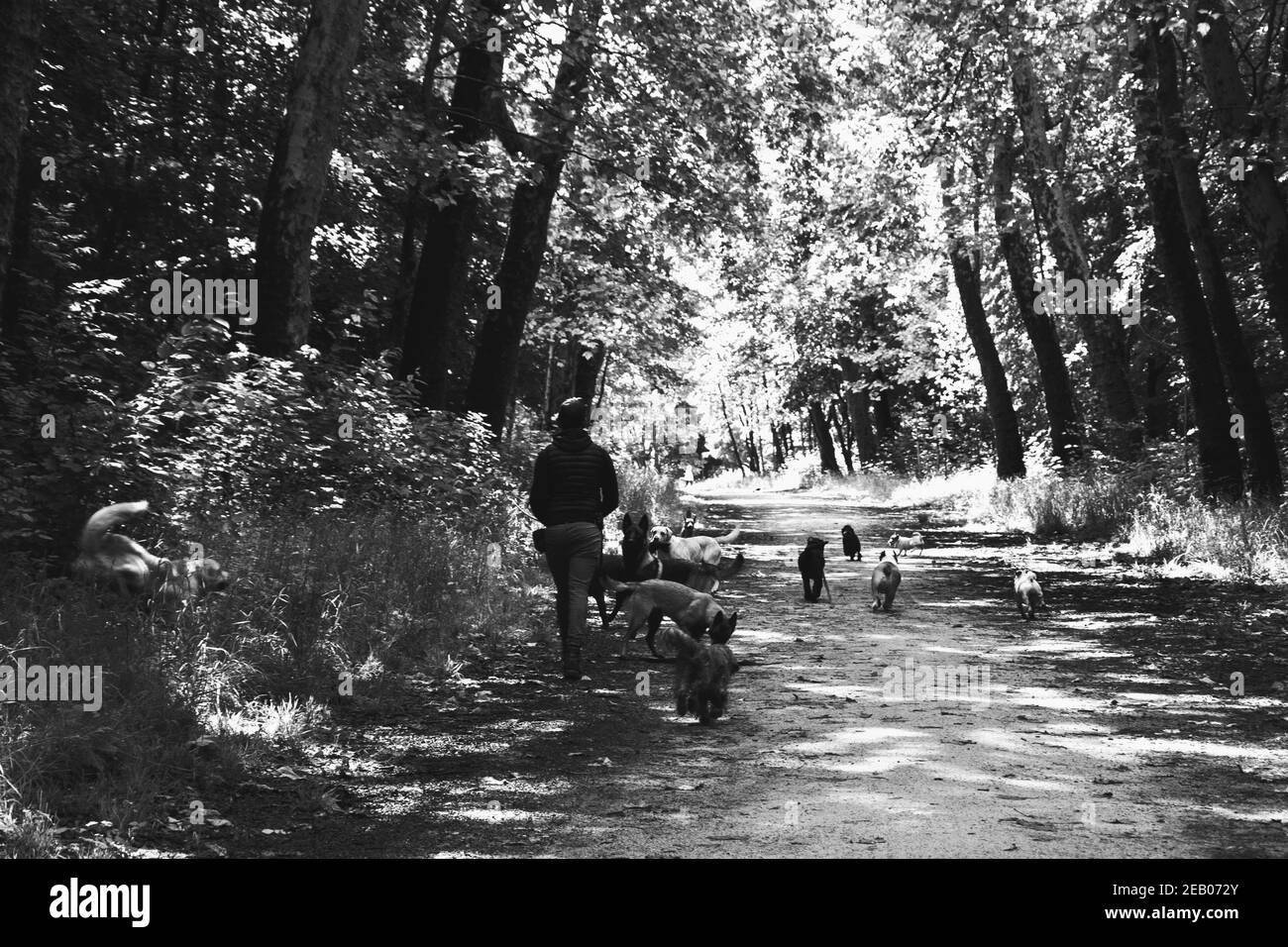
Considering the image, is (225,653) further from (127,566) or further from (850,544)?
(850,544)

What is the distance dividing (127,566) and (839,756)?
17.5 feet

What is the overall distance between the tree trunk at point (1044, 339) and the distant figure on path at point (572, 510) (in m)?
17.9

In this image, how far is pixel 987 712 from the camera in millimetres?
8453

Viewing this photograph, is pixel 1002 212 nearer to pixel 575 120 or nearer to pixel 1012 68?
pixel 1012 68

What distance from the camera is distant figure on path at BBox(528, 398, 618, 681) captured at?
1014cm

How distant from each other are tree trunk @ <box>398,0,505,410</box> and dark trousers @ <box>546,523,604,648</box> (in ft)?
28.4

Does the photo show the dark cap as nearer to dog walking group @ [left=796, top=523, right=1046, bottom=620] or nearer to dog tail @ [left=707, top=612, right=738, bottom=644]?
dog tail @ [left=707, top=612, right=738, bottom=644]

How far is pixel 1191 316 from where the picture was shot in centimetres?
1747

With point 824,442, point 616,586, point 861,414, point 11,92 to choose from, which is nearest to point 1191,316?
point 616,586

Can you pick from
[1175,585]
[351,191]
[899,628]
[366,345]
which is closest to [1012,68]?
[1175,585]

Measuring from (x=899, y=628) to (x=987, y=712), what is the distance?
166 inches

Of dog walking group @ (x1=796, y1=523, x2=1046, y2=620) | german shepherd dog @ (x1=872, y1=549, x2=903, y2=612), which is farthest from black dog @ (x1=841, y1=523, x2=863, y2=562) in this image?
german shepherd dog @ (x1=872, y1=549, x2=903, y2=612)

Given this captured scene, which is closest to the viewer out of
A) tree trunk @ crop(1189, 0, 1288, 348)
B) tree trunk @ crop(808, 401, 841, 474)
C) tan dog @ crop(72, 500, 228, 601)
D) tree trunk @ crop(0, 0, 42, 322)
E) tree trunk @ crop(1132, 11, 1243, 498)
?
tan dog @ crop(72, 500, 228, 601)

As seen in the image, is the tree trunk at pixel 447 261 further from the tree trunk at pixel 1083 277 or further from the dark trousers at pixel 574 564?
the tree trunk at pixel 1083 277
